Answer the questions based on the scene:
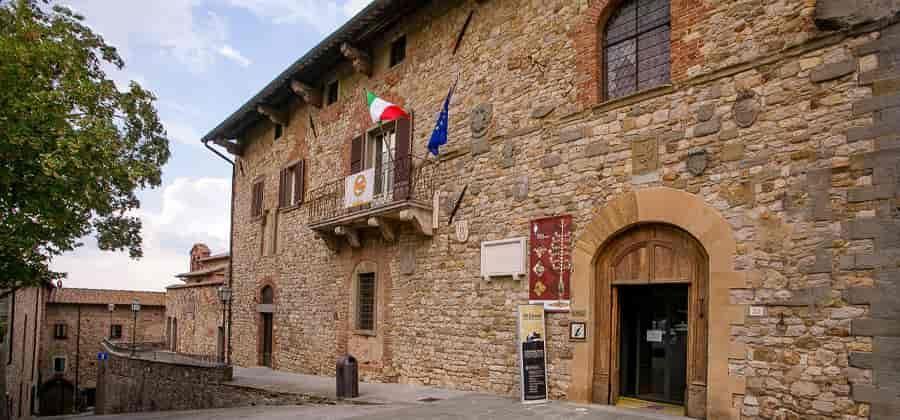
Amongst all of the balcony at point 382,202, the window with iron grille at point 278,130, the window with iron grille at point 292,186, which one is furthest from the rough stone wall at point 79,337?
the balcony at point 382,202

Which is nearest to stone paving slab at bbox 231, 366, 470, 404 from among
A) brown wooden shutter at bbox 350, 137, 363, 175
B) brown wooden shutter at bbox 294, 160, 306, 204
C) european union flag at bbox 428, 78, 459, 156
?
european union flag at bbox 428, 78, 459, 156

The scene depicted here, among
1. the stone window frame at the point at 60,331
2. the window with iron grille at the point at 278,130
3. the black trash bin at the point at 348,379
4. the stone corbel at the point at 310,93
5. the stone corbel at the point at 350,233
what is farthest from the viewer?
the stone window frame at the point at 60,331

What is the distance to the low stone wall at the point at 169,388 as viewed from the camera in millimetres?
13727

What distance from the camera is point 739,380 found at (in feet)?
23.4

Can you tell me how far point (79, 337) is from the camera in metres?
38.7

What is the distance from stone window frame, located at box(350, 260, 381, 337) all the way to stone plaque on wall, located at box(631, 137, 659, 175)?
21.3 ft

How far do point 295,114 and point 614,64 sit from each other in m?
10.8

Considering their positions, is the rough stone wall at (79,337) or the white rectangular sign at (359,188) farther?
the rough stone wall at (79,337)

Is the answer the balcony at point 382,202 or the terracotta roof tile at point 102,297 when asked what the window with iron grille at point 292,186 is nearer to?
the balcony at point 382,202

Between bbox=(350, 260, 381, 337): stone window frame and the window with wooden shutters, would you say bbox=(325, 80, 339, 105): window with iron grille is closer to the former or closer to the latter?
bbox=(350, 260, 381, 337): stone window frame

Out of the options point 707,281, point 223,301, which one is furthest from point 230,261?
point 707,281

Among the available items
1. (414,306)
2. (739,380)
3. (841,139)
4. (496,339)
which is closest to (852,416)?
(739,380)

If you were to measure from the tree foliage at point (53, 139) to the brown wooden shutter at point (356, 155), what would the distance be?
14.6 feet

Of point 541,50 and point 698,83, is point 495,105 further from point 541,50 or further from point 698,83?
point 698,83
